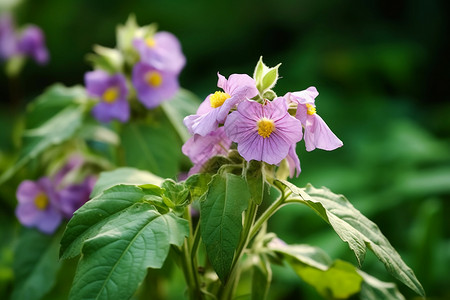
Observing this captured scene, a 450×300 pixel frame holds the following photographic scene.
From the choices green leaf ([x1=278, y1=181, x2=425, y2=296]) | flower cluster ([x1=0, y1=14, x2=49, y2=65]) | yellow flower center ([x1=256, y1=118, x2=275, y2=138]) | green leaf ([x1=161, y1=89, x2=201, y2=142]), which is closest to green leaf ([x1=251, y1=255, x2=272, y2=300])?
green leaf ([x1=278, y1=181, x2=425, y2=296])

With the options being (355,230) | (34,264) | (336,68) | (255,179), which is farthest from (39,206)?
(336,68)

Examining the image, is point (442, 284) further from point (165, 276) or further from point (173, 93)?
point (173, 93)

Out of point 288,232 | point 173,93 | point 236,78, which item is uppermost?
point 236,78

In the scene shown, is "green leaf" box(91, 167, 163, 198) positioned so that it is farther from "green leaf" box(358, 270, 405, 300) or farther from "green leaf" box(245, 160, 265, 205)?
"green leaf" box(358, 270, 405, 300)

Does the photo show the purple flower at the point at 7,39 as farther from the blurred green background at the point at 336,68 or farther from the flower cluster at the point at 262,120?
the flower cluster at the point at 262,120

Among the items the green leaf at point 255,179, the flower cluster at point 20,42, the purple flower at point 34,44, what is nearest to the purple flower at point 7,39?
the flower cluster at point 20,42

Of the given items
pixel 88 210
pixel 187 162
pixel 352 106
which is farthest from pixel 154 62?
pixel 352 106
